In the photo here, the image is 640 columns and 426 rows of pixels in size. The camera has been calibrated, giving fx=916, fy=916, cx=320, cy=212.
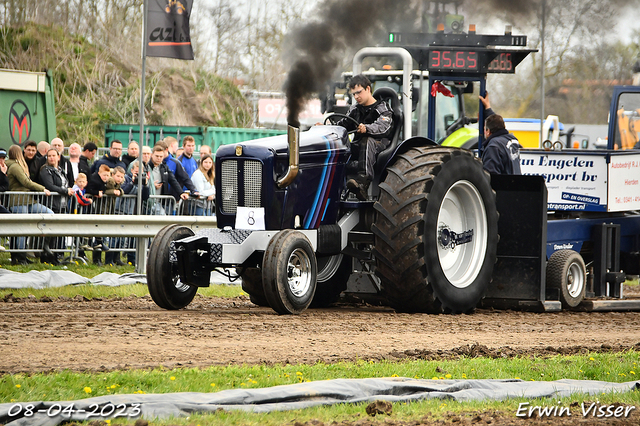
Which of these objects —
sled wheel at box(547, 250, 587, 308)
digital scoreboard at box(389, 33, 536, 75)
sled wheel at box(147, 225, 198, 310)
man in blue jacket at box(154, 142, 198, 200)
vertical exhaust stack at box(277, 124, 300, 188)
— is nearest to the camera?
vertical exhaust stack at box(277, 124, 300, 188)

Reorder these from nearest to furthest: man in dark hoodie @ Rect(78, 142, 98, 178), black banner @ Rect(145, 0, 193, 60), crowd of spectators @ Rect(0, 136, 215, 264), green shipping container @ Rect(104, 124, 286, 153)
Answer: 1. crowd of spectators @ Rect(0, 136, 215, 264)
2. black banner @ Rect(145, 0, 193, 60)
3. man in dark hoodie @ Rect(78, 142, 98, 178)
4. green shipping container @ Rect(104, 124, 286, 153)

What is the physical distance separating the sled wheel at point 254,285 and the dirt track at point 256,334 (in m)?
0.13

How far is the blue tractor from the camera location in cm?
819

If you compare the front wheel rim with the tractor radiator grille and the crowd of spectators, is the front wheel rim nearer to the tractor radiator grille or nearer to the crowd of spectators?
the tractor radiator grille

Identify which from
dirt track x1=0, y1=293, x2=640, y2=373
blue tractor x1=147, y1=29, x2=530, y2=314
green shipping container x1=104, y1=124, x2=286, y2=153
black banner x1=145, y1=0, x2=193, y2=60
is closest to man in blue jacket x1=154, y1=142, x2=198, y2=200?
black banner x1=145, y1=0, x2=193, y2=60

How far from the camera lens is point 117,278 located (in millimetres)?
11609

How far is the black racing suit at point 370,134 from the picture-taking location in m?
9.05

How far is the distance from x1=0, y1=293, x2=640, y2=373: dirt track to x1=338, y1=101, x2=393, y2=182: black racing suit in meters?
1.48

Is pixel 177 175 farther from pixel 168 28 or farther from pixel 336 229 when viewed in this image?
pixel 336 229

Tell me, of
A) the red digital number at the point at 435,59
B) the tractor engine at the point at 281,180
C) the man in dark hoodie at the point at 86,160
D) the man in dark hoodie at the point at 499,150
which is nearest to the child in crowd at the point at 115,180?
the man in dark hoodie at the point at 86,160

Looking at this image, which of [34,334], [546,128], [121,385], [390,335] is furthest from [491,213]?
[546,128]

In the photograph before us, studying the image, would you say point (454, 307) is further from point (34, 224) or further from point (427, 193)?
point (34, 224)

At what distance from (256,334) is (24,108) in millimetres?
11802

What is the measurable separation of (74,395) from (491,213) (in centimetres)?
579
